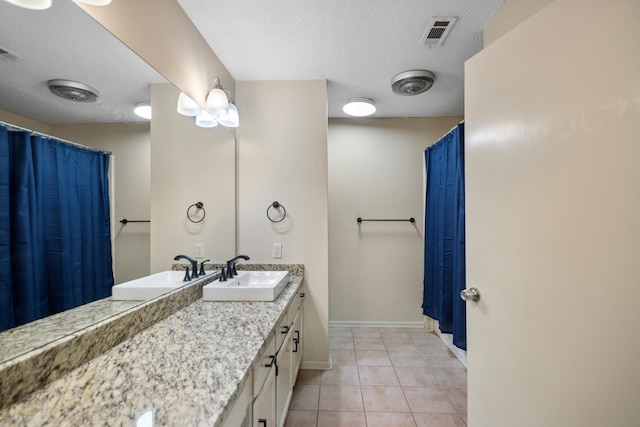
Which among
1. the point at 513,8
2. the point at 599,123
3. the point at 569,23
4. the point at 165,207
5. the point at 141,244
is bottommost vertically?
the point at 141,244

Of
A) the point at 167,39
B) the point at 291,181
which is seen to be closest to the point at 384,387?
the point at 291,181

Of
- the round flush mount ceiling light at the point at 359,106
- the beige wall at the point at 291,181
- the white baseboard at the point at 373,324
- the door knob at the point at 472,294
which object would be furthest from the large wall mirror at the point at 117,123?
the white baseboard at the point at 373,324

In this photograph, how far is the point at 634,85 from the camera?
0.67m

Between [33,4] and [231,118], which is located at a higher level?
[231,118]

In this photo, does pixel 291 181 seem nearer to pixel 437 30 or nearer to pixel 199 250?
Answer: pixel 199 250

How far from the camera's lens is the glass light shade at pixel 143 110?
1.23 m

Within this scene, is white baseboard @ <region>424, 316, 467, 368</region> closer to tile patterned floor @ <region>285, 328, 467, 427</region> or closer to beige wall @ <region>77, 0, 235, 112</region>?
tile patterned floor @ <region>285, 328, 467, 427</region>

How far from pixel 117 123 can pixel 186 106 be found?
54cm

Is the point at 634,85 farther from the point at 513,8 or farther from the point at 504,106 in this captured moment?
the point at 513,8

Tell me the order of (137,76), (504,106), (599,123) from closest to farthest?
(599,123) < (504,106) < (137,76)

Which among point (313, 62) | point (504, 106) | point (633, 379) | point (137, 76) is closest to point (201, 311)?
point (137, 76)

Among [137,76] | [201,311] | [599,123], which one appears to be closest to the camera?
[599,123]

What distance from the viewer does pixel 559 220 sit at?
0.87 m

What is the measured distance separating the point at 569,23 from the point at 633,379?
1.04m
